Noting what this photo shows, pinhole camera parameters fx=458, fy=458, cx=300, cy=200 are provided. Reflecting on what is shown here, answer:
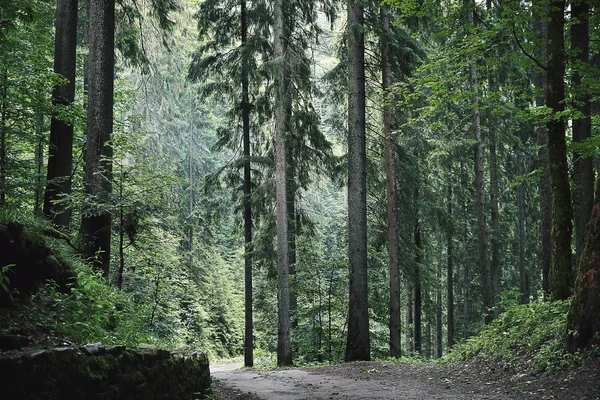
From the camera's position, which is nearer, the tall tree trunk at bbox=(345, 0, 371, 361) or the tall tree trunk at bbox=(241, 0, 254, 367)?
the tall tree trunk at bbox=(345, 0, 371, 361)

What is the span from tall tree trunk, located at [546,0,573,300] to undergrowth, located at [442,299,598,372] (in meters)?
0.66

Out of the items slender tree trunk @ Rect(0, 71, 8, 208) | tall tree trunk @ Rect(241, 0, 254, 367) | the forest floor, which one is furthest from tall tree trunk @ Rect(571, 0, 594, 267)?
slender tree trunk @ Rect(0, 71, 8, 208)

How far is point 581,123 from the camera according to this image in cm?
1020

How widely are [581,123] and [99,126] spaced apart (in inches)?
403

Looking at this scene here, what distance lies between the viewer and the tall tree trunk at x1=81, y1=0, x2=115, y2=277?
8.34 meters

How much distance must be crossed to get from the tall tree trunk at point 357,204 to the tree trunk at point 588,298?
6.33 metres

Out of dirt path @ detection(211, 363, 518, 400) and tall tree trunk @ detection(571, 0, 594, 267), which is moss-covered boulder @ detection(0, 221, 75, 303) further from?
tall tree trunk @ detection(571, 0, 594, 267)

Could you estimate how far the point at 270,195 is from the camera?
56.7 ft

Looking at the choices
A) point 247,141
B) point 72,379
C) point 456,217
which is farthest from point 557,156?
point 456,217

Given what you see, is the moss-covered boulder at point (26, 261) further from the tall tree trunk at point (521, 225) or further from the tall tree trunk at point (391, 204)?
the tall tree trunk at point (521, 225)

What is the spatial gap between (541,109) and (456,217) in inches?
819

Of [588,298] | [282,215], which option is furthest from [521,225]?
[588,298]

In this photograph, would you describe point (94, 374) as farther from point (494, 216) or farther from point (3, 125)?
point (494, 216)

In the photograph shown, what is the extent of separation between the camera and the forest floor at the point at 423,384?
5512 millimetres
